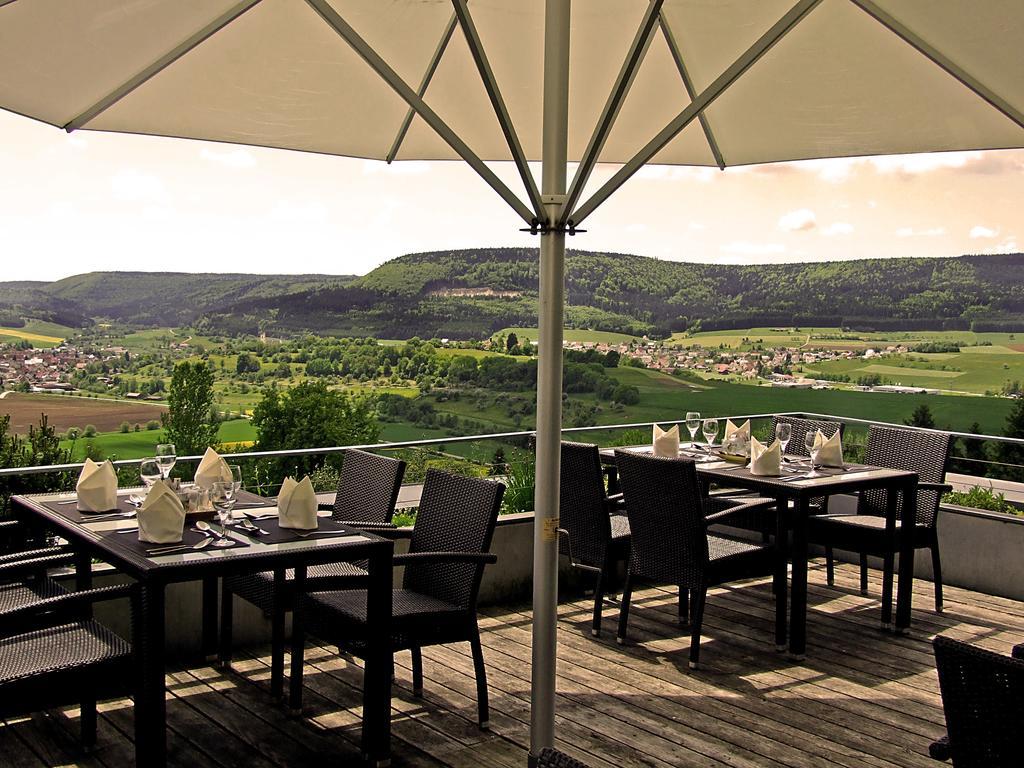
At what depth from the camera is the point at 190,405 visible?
2272cm

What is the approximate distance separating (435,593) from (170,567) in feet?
3.67

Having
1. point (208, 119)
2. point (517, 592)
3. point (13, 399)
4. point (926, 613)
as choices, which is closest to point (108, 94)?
point (208, 119)

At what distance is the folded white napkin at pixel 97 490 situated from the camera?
3410 millimetres

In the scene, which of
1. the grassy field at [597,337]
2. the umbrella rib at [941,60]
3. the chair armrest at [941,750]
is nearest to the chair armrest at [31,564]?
the chair armrest at [941,750]

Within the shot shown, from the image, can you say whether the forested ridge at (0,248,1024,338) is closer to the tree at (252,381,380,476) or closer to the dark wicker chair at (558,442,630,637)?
the tree at (252,381,380,476)

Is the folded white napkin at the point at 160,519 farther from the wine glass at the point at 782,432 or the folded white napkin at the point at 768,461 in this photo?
the wine glass at the point at 782,432

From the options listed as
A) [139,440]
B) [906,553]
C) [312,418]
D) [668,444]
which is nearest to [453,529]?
[668,444]

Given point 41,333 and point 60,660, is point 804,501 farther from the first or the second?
point 41,333

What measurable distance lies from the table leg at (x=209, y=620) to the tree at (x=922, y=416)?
2404 cm

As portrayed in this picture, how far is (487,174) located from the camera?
275 cm

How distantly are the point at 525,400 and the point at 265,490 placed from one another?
65.6ft

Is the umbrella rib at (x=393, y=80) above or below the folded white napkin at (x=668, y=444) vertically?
above

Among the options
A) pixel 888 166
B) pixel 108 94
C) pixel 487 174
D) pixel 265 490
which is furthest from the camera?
pixel 888 166

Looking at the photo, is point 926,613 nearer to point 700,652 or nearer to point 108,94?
point 700,652
